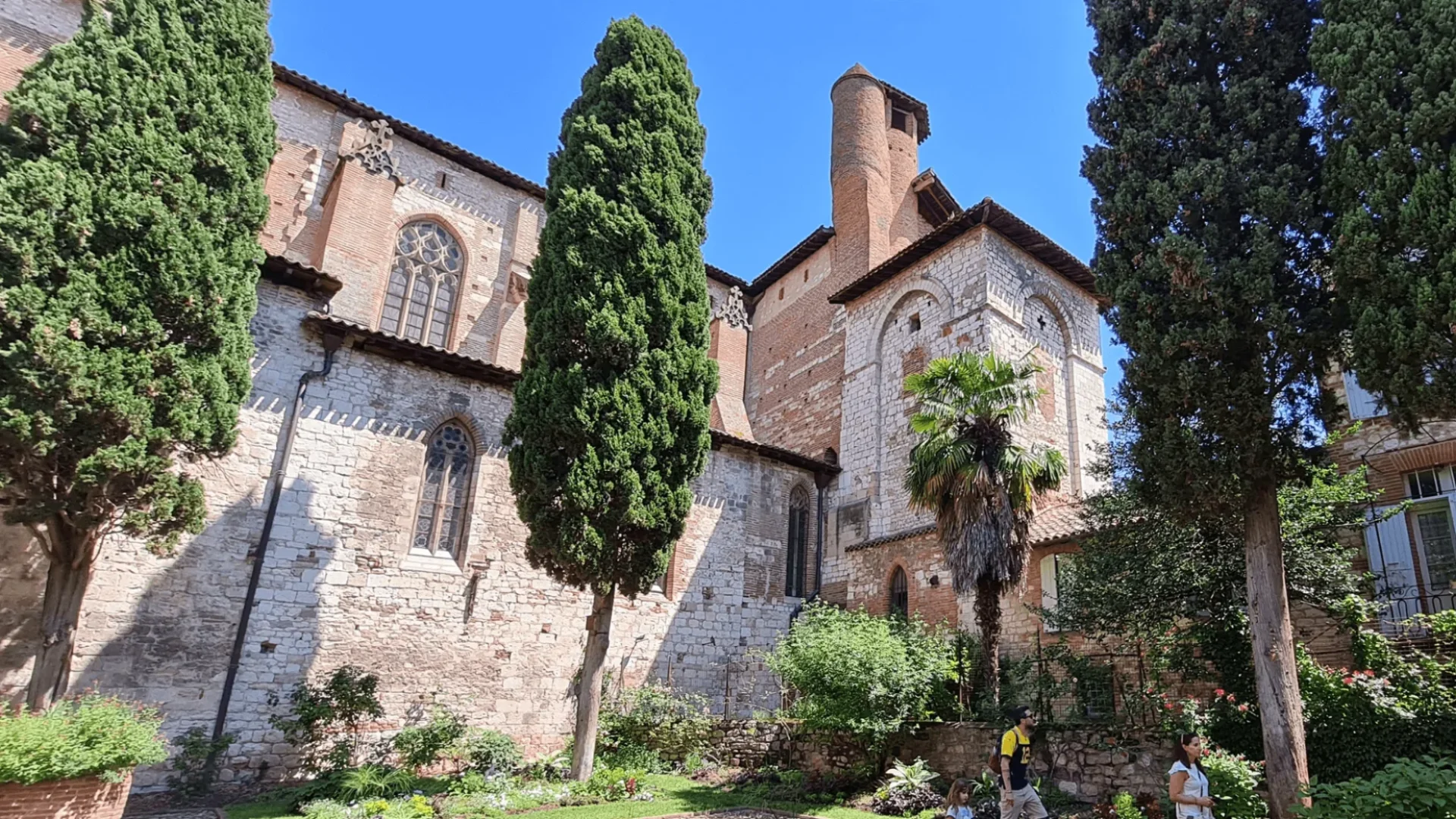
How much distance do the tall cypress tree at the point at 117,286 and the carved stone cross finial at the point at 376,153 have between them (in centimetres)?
537

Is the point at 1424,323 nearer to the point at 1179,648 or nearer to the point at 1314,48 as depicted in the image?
the point at 1314,48

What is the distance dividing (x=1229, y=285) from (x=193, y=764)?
14509 millimetres

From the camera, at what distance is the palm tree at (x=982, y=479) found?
38.5 ft

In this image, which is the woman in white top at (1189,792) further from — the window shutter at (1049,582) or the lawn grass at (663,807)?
the window shutter at (1049,582)

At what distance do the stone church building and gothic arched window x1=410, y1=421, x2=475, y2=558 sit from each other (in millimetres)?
49

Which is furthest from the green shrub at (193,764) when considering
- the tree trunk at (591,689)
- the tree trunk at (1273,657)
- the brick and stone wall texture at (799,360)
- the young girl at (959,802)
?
the brick and stone wall texture at (799,360)

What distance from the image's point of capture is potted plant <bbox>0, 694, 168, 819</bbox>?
6762 millimetres

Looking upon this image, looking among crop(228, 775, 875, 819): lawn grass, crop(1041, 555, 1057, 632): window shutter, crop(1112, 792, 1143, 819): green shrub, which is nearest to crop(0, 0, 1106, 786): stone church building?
crop(1041, 555, 1057, 632): window shutter

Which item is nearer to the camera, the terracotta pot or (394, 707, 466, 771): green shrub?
the terracotta pot

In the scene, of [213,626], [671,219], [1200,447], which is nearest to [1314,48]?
[1200,447]

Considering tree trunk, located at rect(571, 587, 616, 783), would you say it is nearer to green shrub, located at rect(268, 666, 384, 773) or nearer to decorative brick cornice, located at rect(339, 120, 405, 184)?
green shrub, located at rect(268, 666, 384, 773)

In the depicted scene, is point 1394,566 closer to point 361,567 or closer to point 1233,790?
point 1233,790

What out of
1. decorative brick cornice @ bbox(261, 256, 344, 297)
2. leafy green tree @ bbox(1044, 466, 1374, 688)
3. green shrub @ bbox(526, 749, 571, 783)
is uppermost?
decorative brick cornice @ bbox(261, 256, 344, 297)

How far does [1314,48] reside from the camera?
7.55 m
